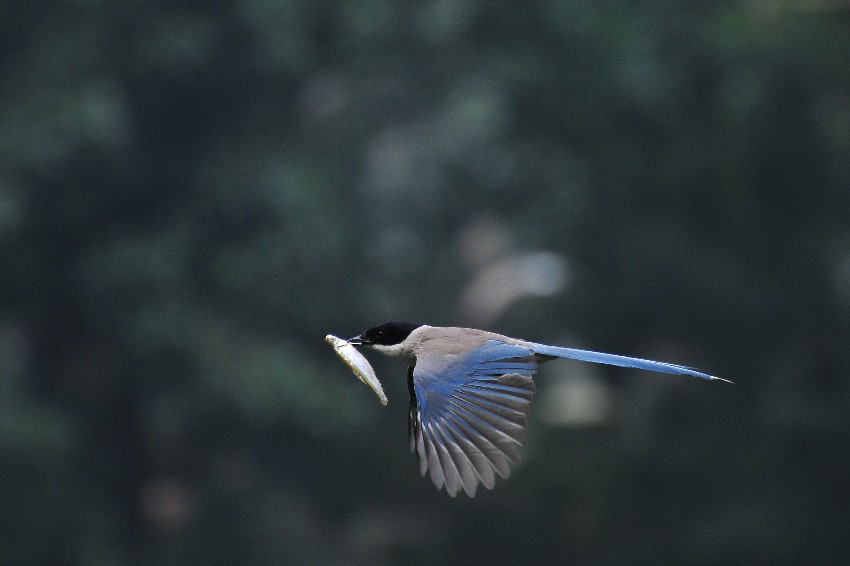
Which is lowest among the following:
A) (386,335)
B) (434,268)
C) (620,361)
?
(434,268)

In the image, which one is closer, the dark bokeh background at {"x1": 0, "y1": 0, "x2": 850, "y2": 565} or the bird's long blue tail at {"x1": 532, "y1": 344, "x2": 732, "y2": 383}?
the bird's long blue tail at {"x1": 532, "y1": 344, "x2": 732, "y2": 383}

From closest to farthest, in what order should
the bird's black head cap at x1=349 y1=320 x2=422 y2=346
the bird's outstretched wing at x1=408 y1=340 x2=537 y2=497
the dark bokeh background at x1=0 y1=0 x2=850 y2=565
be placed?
the bird's outstretched wing at x1=408 y1=340 x2=537 y2=497
the bird's black head cap at x1=349 y1=320 x2=422 y2=346
the dark bokeh background at x1=0 y1=0 x2=850 y2=565

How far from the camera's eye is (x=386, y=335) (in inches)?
161

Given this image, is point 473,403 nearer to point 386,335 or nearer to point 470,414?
point 470,414

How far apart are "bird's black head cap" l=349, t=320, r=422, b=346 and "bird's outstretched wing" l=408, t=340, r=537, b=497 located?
0.32 metres

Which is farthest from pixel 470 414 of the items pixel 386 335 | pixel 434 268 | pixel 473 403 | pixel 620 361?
pixel 434 268

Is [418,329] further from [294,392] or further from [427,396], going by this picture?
[294,392]

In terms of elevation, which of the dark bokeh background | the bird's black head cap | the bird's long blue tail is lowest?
the dark bokeh background

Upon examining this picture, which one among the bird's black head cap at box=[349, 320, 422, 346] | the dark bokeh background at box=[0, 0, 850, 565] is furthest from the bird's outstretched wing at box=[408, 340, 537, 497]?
the dark bokeh background at box=[0, 0, 850, 565]

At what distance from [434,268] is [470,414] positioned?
8824 millimetres

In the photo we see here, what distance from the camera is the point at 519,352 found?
149 inches

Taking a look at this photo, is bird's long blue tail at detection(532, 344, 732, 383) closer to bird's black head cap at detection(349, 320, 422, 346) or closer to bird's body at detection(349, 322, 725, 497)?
bird's body at detection(349, 322, 725, 497)

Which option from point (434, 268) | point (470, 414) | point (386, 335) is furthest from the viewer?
point (434, 268)

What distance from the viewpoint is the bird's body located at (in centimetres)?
349
